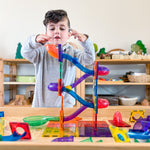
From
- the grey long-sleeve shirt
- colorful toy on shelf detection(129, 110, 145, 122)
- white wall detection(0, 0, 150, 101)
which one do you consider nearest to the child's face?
the grey long-sleeve shirt

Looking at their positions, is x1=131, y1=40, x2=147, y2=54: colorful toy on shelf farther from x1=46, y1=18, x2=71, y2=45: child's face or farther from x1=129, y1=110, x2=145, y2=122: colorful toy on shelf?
x1=129, y1=110, x2=145, y2=122: colorful toy on shelf

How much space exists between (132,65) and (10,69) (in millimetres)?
1560

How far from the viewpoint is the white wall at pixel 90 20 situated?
2088 mm

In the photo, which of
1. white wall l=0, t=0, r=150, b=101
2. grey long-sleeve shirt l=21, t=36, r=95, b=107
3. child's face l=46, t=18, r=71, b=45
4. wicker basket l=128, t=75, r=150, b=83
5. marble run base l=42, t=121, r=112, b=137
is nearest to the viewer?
marble run base l=42, t=121, r=112, b=137

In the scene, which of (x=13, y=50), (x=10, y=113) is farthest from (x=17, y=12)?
(x=10, y=113)

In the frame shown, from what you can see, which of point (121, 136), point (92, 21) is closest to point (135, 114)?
point (121, 136)

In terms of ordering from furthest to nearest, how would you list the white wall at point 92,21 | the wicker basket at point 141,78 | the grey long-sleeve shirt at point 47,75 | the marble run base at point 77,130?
the white wall at point 92,21, the wicker basket at point 141,78, the grey long-sleeve shirt at point 47,75, the marble run base at point 77,130

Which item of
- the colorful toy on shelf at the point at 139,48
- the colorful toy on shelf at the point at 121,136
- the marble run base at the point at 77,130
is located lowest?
the marble run base at the point at 77,130

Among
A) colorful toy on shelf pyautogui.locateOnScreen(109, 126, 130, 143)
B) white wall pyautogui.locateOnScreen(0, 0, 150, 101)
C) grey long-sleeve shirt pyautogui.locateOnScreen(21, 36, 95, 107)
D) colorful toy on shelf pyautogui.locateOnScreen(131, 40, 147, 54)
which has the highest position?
white wall pyautogui.locateOnScreen(0, 0, 150, 101)

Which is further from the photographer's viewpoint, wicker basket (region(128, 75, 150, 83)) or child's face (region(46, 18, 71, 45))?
wicker basket (region(128, 75, 150, 83))

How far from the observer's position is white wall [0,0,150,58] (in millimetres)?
2088

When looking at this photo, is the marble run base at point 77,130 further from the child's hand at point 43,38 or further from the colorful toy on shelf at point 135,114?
the child's hand at point 43,38

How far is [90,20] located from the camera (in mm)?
2107

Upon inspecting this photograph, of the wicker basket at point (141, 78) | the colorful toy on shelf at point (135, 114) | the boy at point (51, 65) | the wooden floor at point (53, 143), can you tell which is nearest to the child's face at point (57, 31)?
the boy at point (51, 65)
